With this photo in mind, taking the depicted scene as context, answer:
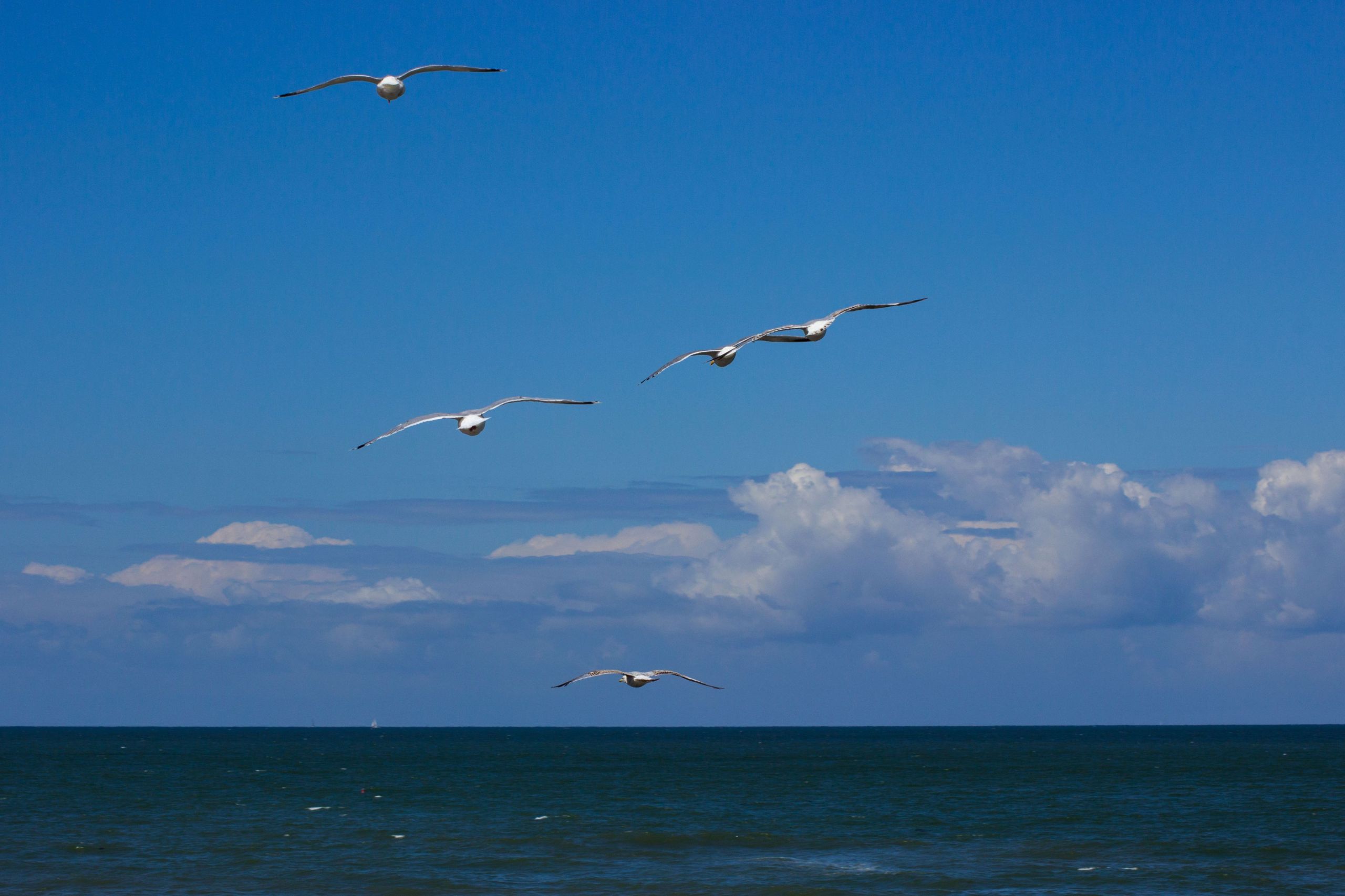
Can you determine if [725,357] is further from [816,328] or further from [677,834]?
[677,834]

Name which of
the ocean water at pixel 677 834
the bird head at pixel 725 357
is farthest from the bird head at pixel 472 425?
the ocean water at pixel 677 834

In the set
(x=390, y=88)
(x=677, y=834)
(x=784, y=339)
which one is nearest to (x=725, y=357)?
(x=784, y=339)

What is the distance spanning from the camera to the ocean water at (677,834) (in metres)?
61.5

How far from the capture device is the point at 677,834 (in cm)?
7994

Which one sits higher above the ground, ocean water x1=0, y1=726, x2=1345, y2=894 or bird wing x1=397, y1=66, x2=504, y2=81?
bird wing x1=397, y1=66, x2=504, y2=81

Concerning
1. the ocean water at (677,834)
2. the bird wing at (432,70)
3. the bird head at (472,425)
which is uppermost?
the bird wing at (432,70)

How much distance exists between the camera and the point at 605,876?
206ft

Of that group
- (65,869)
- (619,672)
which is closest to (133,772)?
(65,869)

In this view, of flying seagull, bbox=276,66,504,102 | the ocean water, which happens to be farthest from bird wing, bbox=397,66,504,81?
the ocean water

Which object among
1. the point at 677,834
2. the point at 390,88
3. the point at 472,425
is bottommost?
the point at 677,834

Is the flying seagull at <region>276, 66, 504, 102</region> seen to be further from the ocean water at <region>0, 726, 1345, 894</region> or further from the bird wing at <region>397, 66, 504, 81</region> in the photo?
the ocean water at <region>0, 726, 1345, 894</region>

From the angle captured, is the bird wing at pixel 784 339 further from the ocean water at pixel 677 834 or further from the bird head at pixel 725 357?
the ocean water at pixel 677 834

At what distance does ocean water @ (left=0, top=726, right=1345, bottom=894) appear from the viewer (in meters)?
61.5

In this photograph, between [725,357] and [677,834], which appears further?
[677,834]
